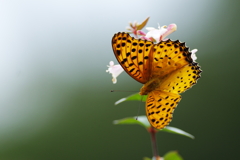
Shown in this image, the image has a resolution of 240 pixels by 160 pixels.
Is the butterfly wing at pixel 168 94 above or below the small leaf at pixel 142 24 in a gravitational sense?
below

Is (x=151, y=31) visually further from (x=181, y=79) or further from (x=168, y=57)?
(x=181, y=79)

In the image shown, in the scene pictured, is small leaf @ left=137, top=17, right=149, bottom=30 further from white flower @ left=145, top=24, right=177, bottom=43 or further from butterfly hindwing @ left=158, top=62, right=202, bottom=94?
butterfly hindwing @ left=158, top=62, right=202, bottom=94

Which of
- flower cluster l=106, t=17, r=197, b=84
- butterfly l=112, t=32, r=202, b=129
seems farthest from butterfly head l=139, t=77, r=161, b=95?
flower cluster l=106, t=17, r=197, b=84

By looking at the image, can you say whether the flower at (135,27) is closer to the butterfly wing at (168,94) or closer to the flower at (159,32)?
the flower at (159,32)

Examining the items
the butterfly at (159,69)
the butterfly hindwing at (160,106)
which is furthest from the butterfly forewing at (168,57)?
the butterfly hindwing at (160,106)

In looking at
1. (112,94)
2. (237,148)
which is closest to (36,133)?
(112,94)

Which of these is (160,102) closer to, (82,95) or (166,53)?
(166,53)

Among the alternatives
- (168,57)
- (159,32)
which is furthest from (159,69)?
(159,32)
